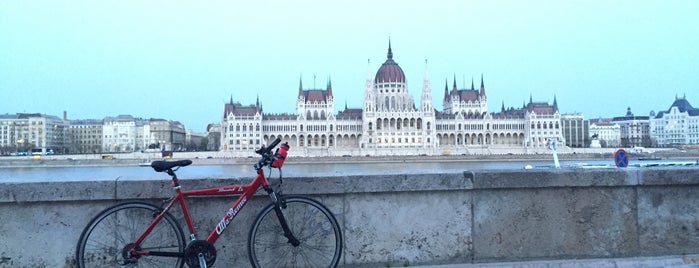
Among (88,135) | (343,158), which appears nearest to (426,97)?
(343,158)

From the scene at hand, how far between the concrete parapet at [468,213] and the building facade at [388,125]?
9321cm

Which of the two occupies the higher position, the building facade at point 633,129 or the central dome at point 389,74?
the central dome at point 389,74

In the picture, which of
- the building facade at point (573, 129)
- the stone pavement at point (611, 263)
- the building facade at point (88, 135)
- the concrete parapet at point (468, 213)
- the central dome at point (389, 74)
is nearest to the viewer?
the concrete parapet at point (468, 213)

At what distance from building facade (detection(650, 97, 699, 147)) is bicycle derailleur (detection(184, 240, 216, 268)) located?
439ft

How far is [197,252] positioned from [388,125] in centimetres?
10085

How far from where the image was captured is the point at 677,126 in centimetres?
12469

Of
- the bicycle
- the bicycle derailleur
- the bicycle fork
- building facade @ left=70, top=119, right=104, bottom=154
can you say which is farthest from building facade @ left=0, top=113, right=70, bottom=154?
the bicycle fork

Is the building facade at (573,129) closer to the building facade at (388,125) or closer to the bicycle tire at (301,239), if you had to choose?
the building facade at (388,125)

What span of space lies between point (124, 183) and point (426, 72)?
10958 cm

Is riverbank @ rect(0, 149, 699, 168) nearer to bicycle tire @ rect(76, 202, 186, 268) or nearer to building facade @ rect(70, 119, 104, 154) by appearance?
building facade @ rect(70, 119, 104, 154)

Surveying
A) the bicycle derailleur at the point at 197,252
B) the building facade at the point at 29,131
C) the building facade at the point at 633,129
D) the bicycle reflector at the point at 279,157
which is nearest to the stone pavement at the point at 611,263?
the bicycle reflector at the point at 279,157

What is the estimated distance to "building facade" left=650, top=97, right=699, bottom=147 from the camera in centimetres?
12069

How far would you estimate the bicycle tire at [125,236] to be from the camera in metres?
4.02

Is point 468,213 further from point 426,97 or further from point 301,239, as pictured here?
point 426,97
